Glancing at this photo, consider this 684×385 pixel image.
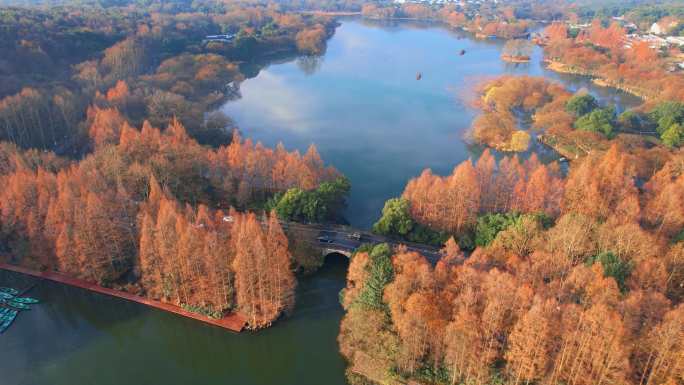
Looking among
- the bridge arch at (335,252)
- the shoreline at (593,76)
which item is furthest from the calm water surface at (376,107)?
the bridge arch at (335,252)

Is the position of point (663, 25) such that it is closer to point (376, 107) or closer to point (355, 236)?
point (376, 107)

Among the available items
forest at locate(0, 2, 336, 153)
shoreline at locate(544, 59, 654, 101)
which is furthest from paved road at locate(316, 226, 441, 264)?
shoreline at locate(544, 59, 654, 101)

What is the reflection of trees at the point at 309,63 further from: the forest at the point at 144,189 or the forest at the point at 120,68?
the forest at the point at 144,189

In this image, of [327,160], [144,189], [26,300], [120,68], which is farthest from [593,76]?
[26,300]

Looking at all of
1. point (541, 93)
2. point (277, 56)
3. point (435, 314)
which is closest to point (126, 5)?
point (277, 56)

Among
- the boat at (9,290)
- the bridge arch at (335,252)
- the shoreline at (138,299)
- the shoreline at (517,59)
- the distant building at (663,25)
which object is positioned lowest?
the boat at (9,290)

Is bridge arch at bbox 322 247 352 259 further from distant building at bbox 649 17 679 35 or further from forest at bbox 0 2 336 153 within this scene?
distant building at bbox 649 17 679 35
